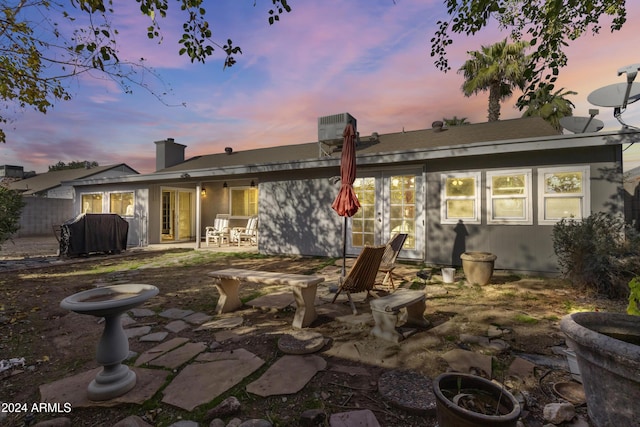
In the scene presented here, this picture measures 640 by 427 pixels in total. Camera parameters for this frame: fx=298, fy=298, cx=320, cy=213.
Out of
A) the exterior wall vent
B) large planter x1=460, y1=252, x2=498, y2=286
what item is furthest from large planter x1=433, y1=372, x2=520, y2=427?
the exterior wall vent

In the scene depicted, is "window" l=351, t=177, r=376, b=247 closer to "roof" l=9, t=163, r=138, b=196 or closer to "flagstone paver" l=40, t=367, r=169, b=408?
"flagstone paver" l=40, t=367, r=169, b=408

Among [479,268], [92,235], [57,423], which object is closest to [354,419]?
[57,423]

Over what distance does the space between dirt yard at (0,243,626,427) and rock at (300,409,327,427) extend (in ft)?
0.28

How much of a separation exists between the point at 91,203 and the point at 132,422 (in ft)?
49.0

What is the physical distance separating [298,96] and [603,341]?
915cm

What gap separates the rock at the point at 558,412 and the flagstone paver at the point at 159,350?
3218 mm

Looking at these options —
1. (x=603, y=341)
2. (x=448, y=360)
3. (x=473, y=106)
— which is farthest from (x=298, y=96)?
(x=473, y=106)

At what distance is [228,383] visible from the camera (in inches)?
95.0

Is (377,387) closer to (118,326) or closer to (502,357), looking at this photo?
(502,357)

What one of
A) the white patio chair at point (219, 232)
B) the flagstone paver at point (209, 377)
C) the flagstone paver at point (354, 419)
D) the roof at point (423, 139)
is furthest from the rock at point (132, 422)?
the white patio chair at point (219, 232)

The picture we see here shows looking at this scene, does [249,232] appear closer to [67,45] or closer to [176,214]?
[176,214]

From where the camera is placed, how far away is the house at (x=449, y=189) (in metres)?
6.09

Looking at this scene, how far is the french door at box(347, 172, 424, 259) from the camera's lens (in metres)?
7.65

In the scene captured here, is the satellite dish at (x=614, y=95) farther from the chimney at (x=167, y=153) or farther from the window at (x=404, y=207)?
the chimney at (x=167, y=153)
